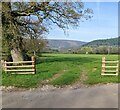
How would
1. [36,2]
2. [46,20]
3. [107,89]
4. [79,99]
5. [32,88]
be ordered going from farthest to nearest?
[46,20]
[36,2]
[32,88]
[107,89]
[79,99]

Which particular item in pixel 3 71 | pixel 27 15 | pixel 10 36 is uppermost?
pixel 27 15

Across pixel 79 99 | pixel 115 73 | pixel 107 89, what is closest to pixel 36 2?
pixel 115 73

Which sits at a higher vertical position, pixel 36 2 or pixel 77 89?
pixel 36 2

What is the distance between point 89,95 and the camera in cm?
1041

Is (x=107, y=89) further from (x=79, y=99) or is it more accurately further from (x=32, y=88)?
(x=32, y=88)

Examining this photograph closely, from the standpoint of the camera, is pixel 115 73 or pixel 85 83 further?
pixel 115 73

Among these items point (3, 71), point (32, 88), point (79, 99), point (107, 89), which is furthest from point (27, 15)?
point (79, 99)

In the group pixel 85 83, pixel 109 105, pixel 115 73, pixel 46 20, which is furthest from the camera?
pixel 46 20

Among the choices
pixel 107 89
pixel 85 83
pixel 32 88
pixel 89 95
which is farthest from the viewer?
pixel 85 83

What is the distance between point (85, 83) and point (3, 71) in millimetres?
6246

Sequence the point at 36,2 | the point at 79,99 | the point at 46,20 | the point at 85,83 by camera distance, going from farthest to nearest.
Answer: the point at 46,20, the point at 36,2, the point at 85,83, the point at 79,99

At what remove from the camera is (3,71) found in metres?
17.7

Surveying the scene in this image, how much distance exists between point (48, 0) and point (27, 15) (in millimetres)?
2124

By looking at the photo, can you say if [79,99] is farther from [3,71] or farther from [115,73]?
[3,71]
